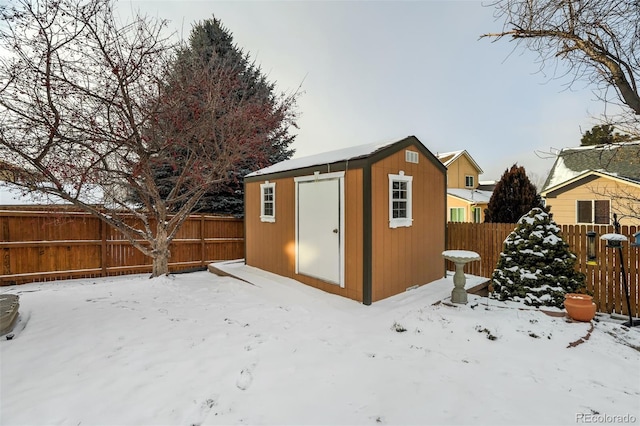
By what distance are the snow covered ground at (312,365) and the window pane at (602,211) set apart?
8283 mm

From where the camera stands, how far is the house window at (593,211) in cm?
1025

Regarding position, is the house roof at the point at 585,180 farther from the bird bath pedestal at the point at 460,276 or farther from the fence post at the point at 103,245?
the fence post at the point at 103,245

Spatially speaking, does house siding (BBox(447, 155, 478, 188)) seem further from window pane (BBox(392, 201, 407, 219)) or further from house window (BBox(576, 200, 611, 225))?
window pane (BBox(392, 201, 407, 219))

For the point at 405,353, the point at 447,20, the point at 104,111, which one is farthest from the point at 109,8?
the point at 405,353

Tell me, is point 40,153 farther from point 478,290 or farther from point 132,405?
point 478,290

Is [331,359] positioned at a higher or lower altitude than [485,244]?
lower

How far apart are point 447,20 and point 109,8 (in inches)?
266

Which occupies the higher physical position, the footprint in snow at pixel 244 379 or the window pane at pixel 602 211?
the window pane at pixel 602 211

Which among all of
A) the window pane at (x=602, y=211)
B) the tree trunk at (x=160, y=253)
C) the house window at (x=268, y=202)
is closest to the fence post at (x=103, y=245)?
the tree trunk at (x=160, y=253)

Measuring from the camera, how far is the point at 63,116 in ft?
16.9

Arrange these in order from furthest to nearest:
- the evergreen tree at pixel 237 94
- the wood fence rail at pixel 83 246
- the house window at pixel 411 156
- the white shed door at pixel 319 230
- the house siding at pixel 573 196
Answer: the house siding at pixel 573 196, the evergreen tree at pixel 237 94, the wood fence rail at pixel 83 246, the house window at pixel 411 156, the white shed door at pixel 319 230

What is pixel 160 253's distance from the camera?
670 centimetres

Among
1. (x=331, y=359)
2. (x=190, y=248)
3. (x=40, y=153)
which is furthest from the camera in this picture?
(x=190, y=248)

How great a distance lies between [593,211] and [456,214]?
740 centimetres
